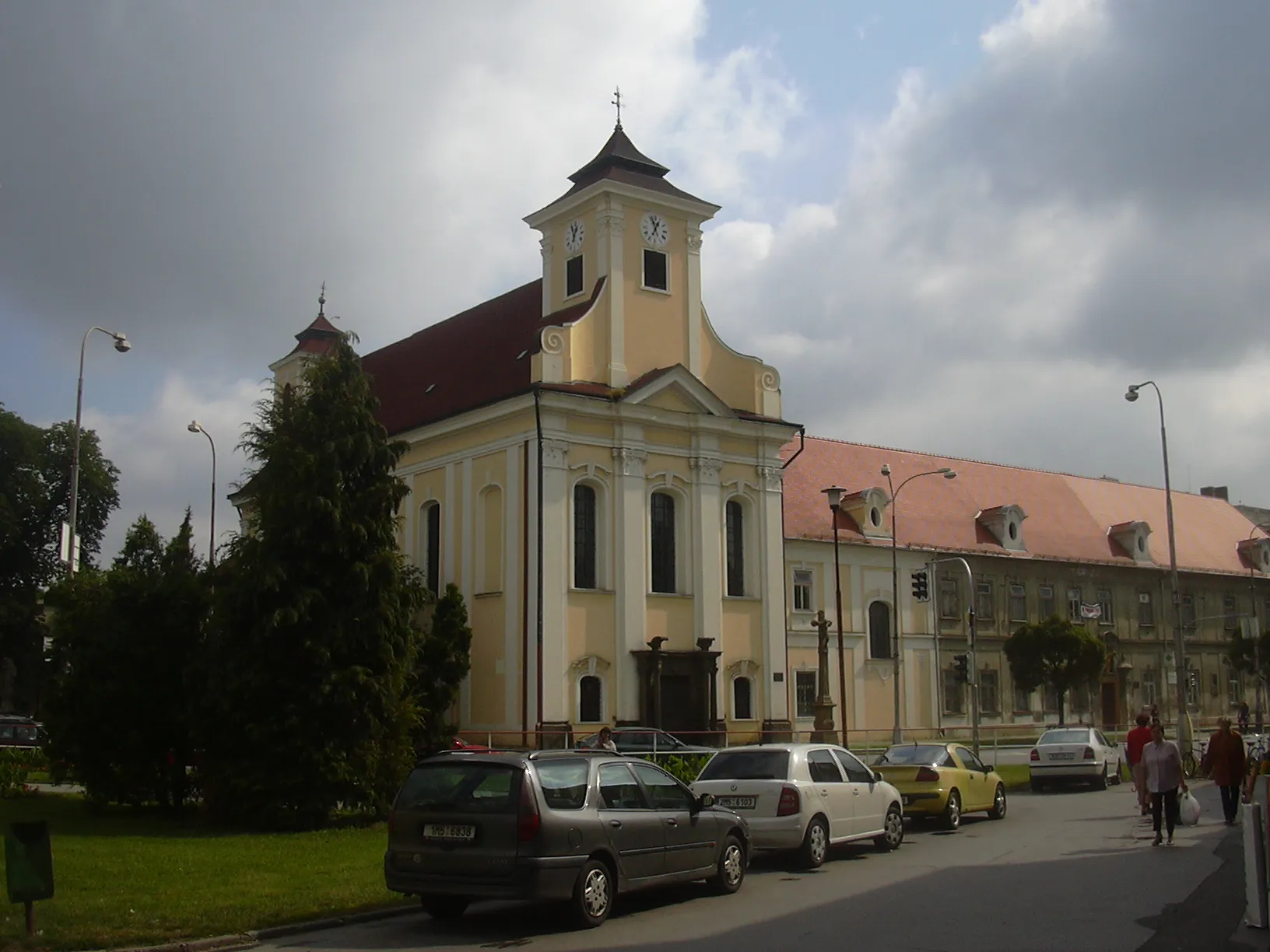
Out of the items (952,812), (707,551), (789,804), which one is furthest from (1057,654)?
(789,804)

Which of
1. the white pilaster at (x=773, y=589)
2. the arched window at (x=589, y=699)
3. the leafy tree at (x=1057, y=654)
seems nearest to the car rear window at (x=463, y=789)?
the arched window at (x=589, y=699)

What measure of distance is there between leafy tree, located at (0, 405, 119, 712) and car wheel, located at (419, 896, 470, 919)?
168 feet

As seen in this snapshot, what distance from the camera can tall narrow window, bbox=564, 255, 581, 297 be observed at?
42406mm

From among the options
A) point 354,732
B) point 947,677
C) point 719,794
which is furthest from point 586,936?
point 947,677

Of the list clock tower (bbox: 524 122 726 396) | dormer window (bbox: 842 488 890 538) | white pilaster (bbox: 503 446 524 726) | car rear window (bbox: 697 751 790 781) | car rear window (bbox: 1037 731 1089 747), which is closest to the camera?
car rear window (bbox: 697 751 790 781)

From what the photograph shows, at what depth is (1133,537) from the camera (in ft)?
219

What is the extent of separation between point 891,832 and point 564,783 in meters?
7.99

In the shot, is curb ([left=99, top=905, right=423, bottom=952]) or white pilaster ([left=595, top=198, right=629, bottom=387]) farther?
white pilaster ([left=595, top=198, right=629, bottom=387])

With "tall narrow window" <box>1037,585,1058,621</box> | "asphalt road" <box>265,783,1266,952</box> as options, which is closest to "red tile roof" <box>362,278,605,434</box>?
"asphalt road" <box>265,783,1266,952</box>

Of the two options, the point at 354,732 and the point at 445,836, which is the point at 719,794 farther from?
the point at 354,732

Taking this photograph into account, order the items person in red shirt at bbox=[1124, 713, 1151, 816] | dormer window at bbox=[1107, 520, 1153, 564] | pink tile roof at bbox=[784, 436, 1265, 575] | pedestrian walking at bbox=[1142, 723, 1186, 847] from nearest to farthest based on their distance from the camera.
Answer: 1. pedestrian walking at bbox=[1142, 723, 1186, 847]
2. person in red shirt at bbox=[1124, 713, 1151, 816]
3. pink tile roof at bbox=[784, 436, 1265, 575]
4. dormer window at bbox=[1107, 520, 1153, 564]

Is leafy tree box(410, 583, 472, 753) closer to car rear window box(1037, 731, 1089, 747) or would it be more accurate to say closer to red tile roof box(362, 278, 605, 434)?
red tile roof box(362, 278, 605, 434)

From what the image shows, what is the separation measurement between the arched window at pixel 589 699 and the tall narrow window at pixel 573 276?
12.4 metres

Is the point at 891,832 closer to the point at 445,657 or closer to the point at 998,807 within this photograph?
the point at 998,807
